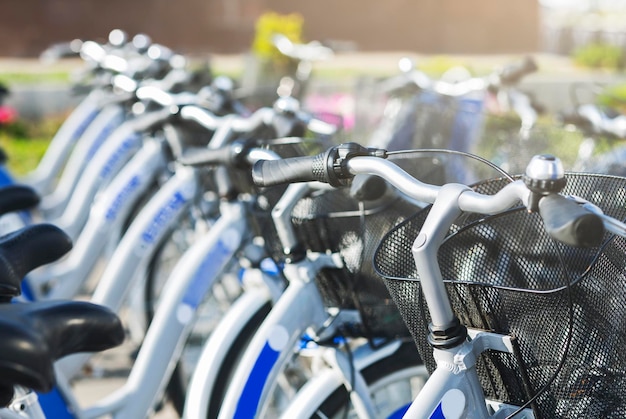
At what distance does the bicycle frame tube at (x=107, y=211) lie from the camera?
3.54m

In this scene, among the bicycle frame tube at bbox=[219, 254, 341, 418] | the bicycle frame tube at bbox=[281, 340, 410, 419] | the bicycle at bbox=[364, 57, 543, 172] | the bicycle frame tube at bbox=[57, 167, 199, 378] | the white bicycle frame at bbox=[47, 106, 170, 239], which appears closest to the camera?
the bicycle frame tube at bbox=[281, 340, 410, 419]

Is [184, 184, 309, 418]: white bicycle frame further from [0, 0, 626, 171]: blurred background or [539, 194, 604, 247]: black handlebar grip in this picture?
[0, 0, 626, 171]: blurred background

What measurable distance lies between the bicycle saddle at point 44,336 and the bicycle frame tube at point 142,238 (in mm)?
1528

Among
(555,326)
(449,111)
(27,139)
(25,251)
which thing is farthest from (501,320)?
(27,139)

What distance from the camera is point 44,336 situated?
1346 mm

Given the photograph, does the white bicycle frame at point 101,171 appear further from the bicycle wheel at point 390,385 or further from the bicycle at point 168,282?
the bicycle wheel at point 390,385

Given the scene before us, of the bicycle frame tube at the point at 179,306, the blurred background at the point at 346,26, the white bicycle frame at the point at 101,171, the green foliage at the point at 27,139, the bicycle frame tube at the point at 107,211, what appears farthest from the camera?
the blurred background at the point at 346,26

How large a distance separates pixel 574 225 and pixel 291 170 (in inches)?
25.9

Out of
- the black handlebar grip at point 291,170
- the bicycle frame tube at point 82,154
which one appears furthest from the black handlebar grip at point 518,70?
the black handlebar grip at point 291,170

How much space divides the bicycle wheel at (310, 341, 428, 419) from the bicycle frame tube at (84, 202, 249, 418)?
683 mm

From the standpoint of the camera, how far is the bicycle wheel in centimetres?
212

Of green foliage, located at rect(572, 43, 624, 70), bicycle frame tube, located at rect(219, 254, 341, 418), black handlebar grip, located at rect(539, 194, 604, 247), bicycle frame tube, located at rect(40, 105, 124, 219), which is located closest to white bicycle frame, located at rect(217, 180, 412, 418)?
bicycle frame tube, located at rect(219, 254, 341, 418)

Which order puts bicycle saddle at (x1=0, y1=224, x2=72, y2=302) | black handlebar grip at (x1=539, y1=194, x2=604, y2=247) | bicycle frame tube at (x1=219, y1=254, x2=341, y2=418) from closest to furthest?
black handlebar grip at (x1=539, y1=194, x2=604, y2=247) → bicycle saddle at (x1=0, y1=224, x2=72, y2=302) → bicycle frame tube at (x1=219, y1=254, x2=341, y2=418)

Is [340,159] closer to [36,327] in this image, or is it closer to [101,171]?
[36,327]
